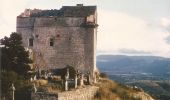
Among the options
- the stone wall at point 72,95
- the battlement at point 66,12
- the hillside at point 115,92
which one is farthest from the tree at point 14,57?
the battlement at point 66,12

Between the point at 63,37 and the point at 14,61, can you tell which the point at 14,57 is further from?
the point at 63,37

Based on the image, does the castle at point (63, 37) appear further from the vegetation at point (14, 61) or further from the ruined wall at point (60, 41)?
the vegetation at point (14, 61)

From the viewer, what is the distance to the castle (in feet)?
230

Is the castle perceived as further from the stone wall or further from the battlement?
the stone wall

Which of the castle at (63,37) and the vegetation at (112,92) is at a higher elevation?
the castle at (63,37)

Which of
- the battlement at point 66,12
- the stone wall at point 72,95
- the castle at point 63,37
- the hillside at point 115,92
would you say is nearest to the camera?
the stone wall at point 72,95

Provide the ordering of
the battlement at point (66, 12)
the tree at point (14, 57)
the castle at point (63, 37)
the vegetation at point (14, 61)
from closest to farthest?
the vegetation at point (14, 61) → the tree at point (14, 57) → the castle at point (63, 37) → the battlement at point (66, 12)

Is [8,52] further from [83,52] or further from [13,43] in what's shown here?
[83,52]

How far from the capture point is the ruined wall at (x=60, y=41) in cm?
7019

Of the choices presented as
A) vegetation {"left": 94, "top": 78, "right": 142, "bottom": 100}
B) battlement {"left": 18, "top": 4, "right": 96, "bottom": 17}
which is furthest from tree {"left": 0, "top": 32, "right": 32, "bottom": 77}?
battlement {"left": 18, "top": 4, "right": 96, "bottom": 17}

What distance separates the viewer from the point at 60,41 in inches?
2798

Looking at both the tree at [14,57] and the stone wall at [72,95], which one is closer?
the stone wall at [72,95]

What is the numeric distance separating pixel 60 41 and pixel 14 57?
1396 centimetres

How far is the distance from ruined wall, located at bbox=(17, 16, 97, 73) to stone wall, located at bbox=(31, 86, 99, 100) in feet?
34.3
